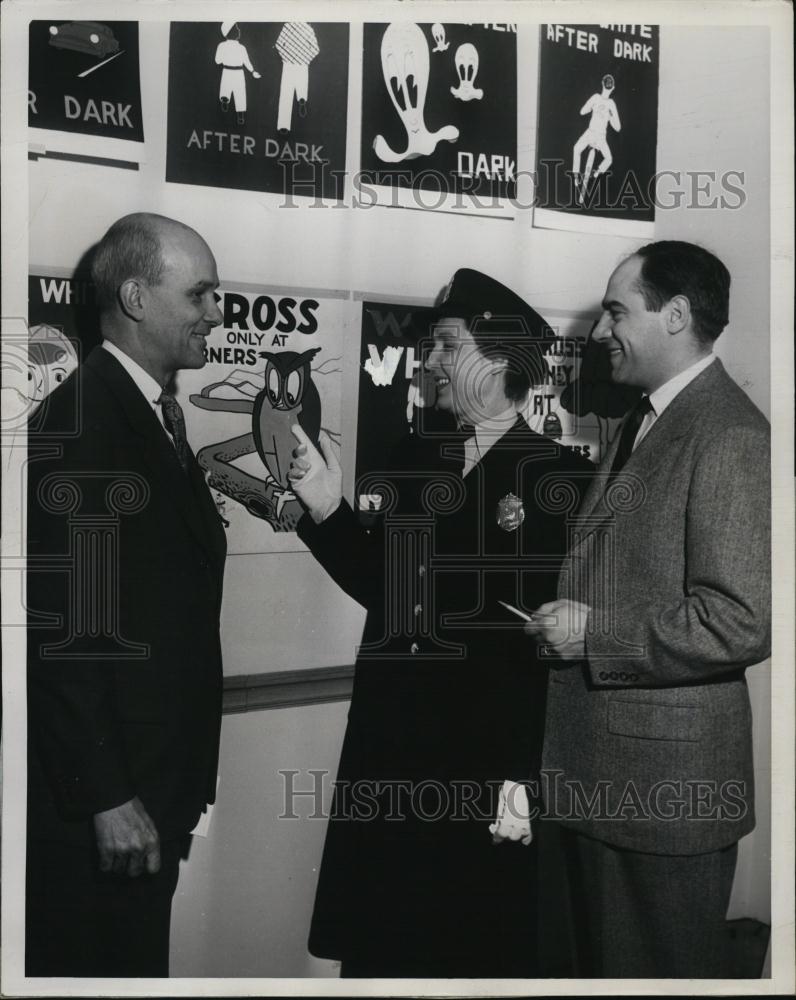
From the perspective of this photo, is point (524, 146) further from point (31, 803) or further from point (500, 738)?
point (31, 803)

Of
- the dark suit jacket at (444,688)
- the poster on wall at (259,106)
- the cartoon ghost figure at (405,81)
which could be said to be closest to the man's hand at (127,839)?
the dark suit jacket at (444,688)

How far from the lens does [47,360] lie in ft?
8.71

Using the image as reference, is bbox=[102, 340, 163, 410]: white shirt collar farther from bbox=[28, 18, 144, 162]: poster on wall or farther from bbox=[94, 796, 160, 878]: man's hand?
bbox=[94, 796, 160, 878]: man's hand

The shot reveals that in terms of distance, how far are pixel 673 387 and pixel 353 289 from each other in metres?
0.91

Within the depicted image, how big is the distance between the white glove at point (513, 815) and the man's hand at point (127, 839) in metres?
0.92

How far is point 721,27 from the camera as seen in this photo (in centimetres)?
274

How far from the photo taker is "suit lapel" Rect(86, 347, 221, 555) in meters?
2.61

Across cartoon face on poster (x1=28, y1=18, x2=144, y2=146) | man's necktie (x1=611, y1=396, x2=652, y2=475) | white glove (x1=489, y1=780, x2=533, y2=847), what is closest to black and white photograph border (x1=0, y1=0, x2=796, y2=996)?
cartoon face on poster (x1=28, y1=18, x2=144, y2=146)

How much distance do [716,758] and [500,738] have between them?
58 cm

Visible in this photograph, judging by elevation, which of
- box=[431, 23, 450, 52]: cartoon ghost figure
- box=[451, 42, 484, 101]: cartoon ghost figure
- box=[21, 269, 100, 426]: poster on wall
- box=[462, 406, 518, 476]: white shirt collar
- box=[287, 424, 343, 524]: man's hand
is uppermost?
box=[431, 23, 450, 52]: cartoon ghost figure

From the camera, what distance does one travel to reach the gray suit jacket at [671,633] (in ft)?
8.43

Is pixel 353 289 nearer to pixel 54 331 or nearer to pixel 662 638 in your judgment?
pixel 54 331

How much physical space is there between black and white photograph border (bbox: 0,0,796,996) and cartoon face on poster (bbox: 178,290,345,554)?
2.0 inches

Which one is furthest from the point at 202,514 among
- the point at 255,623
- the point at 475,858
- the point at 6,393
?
the point at 475,858
